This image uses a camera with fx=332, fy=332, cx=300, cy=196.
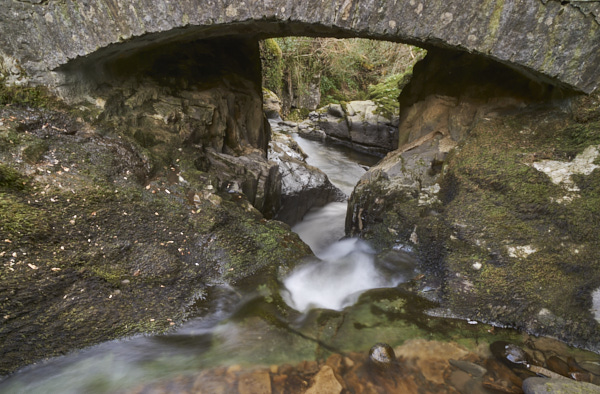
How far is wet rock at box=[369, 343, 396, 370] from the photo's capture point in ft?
6.39

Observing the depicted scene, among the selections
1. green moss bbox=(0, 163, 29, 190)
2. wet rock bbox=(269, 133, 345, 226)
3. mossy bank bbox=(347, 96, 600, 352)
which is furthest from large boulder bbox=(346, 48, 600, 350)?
green moss bbox=(0, 163, 29, 190)

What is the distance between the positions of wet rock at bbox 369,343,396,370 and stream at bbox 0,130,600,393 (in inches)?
1.6

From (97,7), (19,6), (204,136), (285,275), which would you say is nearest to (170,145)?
(204,136)

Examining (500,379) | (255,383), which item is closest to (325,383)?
(255,383)

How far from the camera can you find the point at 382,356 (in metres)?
1.98

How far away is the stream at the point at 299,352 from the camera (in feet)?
5.85

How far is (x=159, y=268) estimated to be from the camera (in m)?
2.43

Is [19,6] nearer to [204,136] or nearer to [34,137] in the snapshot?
[34,137]

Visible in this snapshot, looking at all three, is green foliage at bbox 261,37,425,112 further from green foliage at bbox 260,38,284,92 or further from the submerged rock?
the submerged rock

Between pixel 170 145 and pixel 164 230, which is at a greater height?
pixel 170 145

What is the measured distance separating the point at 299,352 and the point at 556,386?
4.47ft

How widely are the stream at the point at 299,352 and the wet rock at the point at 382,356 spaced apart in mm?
41

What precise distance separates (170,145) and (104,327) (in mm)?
1876

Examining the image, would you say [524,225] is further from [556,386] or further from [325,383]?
[325,383]
